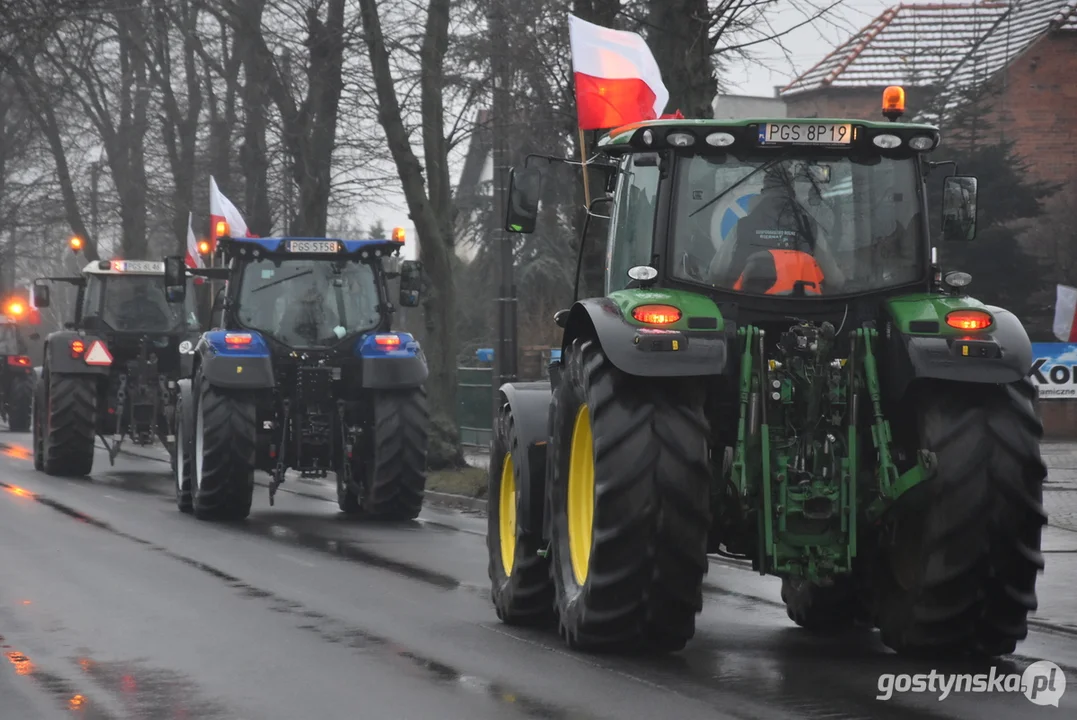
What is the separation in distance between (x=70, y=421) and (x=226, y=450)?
6.78 metres

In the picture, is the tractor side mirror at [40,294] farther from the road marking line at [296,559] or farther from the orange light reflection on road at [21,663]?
the orange light reflection on road at [21,663]

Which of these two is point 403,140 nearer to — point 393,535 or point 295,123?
point 295,123

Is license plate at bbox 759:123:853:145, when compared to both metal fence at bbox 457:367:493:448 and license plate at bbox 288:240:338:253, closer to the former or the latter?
license plate at bbox 288:240:338:253

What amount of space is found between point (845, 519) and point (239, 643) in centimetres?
309

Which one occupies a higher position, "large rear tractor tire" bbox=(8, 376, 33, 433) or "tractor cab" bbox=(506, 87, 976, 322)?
"tractor cab" bbox=(506, 87, 976, 322)

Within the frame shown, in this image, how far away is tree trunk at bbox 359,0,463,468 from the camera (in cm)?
2272

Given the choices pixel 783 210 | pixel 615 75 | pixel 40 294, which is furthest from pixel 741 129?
pixel 40 294

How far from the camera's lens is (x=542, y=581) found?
31.8ft

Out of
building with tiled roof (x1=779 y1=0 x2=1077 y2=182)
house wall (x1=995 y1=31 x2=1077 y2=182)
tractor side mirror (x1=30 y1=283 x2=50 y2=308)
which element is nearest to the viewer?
tractor side mirror (x1=30 y1=283 x2=50 y2=308)

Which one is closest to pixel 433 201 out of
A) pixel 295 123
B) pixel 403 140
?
pixel 403 140

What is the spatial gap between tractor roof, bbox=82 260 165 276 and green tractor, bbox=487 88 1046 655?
16.2 metres

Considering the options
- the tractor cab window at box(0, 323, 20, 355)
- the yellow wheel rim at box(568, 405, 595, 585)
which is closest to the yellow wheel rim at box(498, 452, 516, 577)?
the yellow wheel rim at box(568, 405, 595, 585)

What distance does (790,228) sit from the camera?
28.6ft

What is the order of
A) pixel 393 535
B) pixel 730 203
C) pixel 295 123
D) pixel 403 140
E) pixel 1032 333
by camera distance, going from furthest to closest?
pixel 1032 333, pixel 295 123, pixel 403 140, pixel 393 535, pixel 730 203
